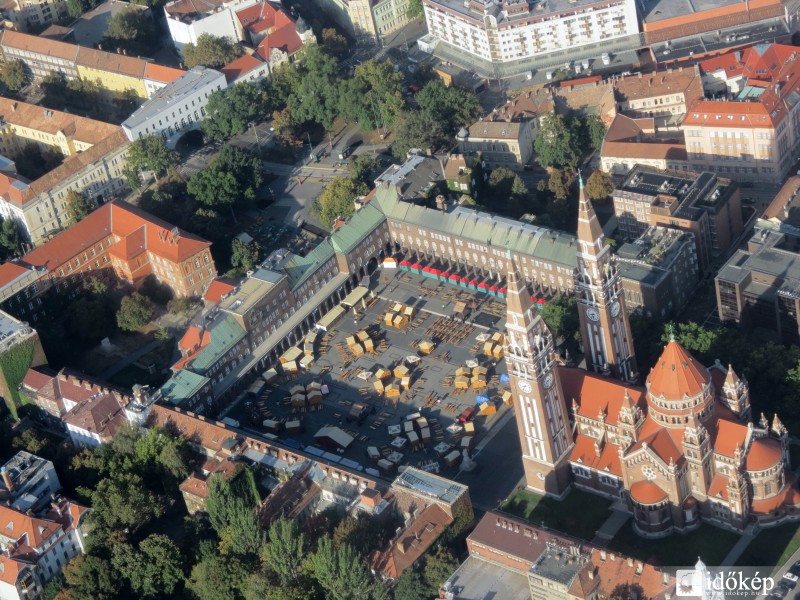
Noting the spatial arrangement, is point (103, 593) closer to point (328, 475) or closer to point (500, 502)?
point (328, 475)

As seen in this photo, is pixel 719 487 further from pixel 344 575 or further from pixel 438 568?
pixel 344 575

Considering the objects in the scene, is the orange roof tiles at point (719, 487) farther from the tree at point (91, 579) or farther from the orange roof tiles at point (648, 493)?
the tree at point (91, 579)

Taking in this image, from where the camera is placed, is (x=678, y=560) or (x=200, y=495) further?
(x=200, y=495)

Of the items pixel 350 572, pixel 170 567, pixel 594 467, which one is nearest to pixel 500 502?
pixel 594 467

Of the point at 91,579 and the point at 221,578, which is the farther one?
the point at 91,579

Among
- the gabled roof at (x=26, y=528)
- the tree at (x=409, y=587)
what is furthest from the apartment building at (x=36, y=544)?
the tree at (x=409, y=587)

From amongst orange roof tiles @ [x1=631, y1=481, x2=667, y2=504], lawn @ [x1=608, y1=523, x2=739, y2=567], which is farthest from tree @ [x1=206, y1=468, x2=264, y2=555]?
orange roof tiles @ [x1=631, y1=481, x2=667, y2=504]

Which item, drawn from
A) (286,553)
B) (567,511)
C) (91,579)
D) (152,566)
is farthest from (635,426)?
(91,579)
